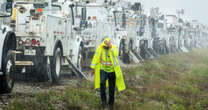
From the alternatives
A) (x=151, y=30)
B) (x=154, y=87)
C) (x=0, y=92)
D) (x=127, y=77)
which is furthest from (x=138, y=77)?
(x=151, y=30)

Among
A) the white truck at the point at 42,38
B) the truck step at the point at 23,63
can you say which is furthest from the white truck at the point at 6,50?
the truck step at the point at 23,63

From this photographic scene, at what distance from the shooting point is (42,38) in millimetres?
9391

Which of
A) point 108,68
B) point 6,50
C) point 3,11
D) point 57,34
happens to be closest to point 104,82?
point 108,68

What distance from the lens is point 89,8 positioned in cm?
1673

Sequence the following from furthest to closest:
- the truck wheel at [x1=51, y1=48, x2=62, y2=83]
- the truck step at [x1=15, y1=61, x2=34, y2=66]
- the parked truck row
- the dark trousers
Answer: the truck wheel at [x1=51, y1=48, x2=62, y2=83] → the truck step at [x1=15, y1=61, x2=34, y2=66] → the parked truck row → the dark trousers

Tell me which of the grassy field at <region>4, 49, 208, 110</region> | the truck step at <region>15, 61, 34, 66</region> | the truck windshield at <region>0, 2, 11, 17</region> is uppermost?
the truck windshield at <region>0, 2, 11, 17</region>

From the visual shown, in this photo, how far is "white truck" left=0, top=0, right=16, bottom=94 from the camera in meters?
7.26

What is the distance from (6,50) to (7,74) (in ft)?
1.66

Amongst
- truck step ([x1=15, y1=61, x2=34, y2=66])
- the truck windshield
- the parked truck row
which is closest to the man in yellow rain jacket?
the parked truck row

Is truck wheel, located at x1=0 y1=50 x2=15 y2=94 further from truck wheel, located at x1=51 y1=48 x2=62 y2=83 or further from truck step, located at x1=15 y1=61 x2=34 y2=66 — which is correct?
truck wheel, located at x1=51 y1=48 x2=62 y2=83

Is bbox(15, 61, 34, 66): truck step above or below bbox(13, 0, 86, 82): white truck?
below

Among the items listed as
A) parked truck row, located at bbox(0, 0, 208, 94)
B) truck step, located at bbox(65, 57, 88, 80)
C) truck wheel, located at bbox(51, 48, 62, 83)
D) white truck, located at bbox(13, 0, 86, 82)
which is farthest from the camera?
truck step, located at bbox(65, 57, 88, 80)

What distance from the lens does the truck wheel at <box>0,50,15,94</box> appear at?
7438 mm

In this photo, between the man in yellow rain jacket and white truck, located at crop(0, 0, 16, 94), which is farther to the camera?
the man in yellow rain jacket
